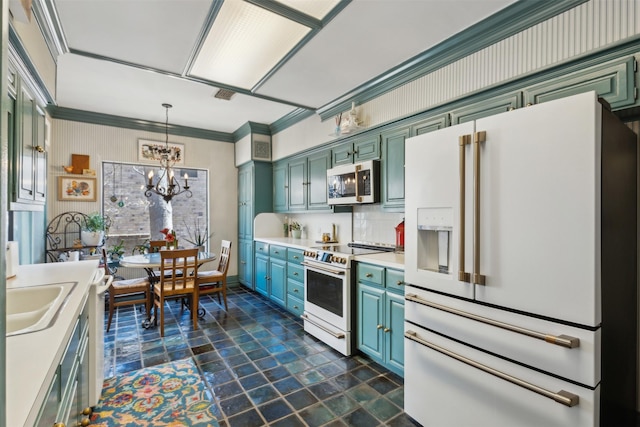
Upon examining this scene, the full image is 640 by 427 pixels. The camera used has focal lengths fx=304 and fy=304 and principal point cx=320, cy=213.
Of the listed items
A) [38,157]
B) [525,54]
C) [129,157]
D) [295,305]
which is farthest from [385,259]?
[129,157]

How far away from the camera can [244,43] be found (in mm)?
2367

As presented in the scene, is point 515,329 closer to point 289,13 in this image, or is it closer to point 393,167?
point 393,167

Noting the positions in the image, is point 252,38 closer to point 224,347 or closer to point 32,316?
point 32,316

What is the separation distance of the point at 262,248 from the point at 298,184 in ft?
3.68

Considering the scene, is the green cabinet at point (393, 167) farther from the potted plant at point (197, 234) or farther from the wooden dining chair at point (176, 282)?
the potted plant at point (197, 234)

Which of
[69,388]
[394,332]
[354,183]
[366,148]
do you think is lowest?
[394,332]

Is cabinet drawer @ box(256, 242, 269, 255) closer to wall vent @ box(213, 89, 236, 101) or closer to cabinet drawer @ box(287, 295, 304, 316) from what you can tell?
cabinet drawer @ box(287, 295, 304, 316)

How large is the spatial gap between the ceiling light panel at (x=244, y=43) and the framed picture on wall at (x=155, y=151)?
2.45 metres

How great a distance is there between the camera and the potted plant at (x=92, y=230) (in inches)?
163

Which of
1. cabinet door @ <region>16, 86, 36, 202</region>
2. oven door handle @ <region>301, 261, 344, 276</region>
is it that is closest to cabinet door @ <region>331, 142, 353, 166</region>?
oven door handle @ <region>301, 261, 344, 276</region>

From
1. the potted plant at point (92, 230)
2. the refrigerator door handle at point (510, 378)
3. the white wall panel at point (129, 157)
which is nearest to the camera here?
the refrigerator door handle at point (510, 378)

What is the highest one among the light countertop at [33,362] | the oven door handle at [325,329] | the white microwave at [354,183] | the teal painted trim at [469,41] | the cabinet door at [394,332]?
the teal painted trim at [469,41]

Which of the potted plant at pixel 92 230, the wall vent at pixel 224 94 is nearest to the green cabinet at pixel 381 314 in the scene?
the wall vent at pixel 224 94

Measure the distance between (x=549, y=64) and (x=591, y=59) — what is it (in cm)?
19
